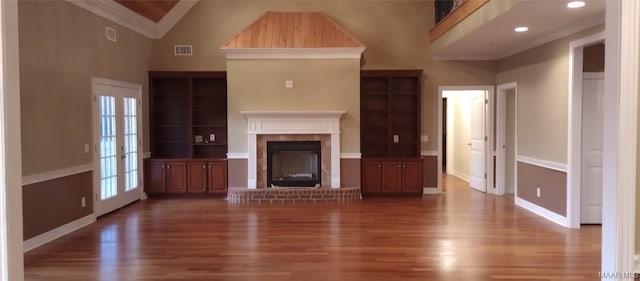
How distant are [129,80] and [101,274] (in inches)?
160

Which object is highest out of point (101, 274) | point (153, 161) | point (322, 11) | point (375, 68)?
point (322, 11)

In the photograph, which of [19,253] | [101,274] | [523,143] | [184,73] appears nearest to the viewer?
[19,253]

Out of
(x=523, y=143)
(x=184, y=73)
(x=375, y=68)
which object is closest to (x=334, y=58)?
(x=375, y=68)

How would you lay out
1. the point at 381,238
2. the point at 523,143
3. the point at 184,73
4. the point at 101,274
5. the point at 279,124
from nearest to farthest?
the point at 101,274, the point at 381,238, the point at 523,143, the point at 279,124, the point at 184,73

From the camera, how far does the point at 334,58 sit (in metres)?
7.57

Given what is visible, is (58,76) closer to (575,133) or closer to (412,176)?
(412,176)

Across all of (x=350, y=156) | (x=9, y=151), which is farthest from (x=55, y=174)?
(x=350, y=156)

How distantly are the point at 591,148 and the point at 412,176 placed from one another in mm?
2930

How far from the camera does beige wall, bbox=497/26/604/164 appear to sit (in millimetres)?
5734

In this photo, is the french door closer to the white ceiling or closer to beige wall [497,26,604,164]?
the white ceiling

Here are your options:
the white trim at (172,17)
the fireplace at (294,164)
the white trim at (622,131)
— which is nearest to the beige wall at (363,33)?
the white trim at (172,17)

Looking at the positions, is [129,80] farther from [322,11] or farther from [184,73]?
[322,11]

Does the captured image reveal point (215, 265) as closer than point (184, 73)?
Yes

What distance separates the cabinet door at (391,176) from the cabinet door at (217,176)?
112 inches
